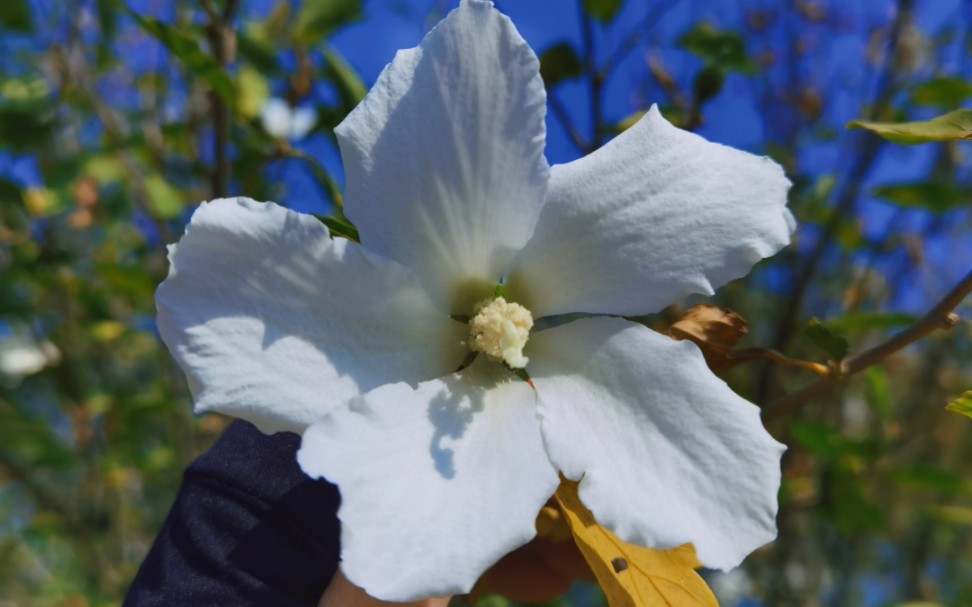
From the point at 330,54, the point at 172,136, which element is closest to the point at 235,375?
the point at 330,54

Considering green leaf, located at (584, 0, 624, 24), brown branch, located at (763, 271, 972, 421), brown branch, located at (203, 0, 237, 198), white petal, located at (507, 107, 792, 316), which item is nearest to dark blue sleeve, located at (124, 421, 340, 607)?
white petal, located at (507, 107, 792, 316)

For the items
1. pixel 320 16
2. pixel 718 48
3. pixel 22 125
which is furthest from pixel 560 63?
pixel 22 125

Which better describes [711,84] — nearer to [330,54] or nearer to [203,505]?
[330,54]

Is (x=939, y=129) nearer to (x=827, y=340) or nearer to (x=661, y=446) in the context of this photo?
(x=827, y=340)

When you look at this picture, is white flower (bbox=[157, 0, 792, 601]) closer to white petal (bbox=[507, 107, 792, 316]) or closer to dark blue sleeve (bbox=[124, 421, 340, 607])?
white petal (bbox=[507, 107, 792, 316])

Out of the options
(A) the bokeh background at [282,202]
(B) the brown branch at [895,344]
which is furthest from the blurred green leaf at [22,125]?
(B) the brown branch at [895,344]

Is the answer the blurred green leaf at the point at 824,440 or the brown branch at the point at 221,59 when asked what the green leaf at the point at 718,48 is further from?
the brown branch at the point at 221,59
